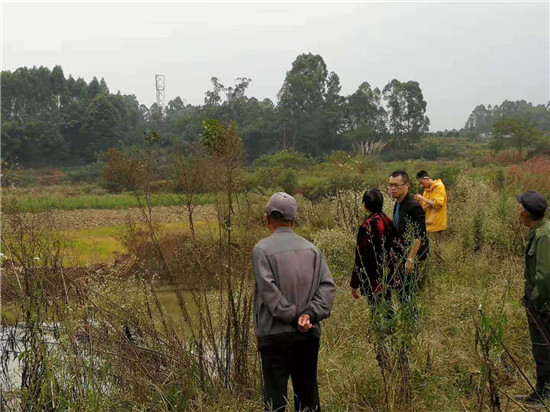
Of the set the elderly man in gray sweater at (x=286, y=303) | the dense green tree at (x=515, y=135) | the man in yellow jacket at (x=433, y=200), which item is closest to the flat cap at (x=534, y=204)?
the elderly man in gray sweater at (x=286, y=303)

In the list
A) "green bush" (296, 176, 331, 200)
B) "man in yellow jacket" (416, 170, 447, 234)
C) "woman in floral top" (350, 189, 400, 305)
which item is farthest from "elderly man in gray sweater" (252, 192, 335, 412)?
"green bush" (296, 176, 331, 200)

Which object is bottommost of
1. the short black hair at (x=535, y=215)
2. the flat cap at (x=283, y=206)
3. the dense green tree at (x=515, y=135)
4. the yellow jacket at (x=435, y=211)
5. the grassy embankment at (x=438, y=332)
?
the grassy embankment at (x=438, y=332)

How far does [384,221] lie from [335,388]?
130 cm

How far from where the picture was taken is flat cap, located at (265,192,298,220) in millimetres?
2840

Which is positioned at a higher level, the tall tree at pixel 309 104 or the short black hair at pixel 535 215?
the tall tree at pixel 309 104

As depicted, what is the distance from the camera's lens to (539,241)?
338cm

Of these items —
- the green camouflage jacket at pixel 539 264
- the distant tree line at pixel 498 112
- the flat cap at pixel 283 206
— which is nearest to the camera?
the flat cap at pixel 283 206

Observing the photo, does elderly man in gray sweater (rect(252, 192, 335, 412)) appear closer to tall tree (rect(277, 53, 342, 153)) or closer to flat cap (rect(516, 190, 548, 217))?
flat cap (rect(516, 190, 548, 217))

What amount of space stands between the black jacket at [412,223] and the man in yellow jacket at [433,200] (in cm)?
225

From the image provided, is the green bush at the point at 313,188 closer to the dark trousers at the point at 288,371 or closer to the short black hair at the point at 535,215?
the short black hair at the point at 535,215

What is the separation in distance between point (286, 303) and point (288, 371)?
43 cm

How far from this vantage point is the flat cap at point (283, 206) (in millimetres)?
2840

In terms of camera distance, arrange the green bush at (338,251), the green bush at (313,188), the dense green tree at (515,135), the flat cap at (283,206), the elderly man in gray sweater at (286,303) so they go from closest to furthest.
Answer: the elderly man in gray sweater at (286,303) < the flat cap at (283,206) < the green bush at (338,251) < the green bush at (313,188) < the dense green tree at (515,135)

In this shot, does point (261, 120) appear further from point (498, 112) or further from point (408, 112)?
point (498, 112)
